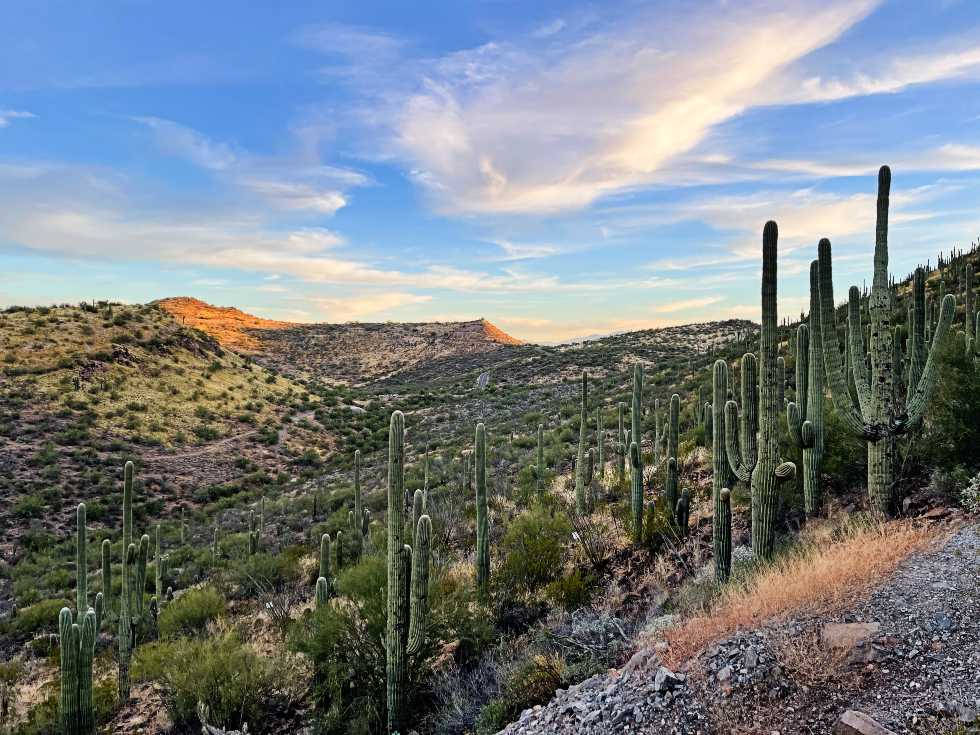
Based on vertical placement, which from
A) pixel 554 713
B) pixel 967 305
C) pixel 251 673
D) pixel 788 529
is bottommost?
pixel 251 673

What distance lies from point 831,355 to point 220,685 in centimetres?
1024

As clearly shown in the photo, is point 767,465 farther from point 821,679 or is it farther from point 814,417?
point 821,679

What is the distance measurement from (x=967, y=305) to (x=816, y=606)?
14.7 m

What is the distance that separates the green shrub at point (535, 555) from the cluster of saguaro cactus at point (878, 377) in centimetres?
522

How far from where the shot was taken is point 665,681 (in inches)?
208

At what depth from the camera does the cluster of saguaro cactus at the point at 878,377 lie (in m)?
7.86

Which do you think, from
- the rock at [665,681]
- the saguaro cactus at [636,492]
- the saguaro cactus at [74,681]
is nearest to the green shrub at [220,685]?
the saguaro cactus at [74,681]

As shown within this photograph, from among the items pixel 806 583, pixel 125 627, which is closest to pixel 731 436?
pixel 806 583

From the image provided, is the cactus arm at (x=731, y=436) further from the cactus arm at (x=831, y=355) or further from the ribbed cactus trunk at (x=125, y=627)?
the ribbed cactus trunk at (x=125, y=627)

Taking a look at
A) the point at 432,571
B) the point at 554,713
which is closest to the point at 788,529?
the point at 554,713

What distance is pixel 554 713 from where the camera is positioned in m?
5.67

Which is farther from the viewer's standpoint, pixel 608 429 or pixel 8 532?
pixel 608 429

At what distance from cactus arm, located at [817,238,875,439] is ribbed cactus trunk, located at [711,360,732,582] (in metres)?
1.41

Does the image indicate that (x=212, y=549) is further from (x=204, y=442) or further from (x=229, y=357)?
(x=229, y=357)
